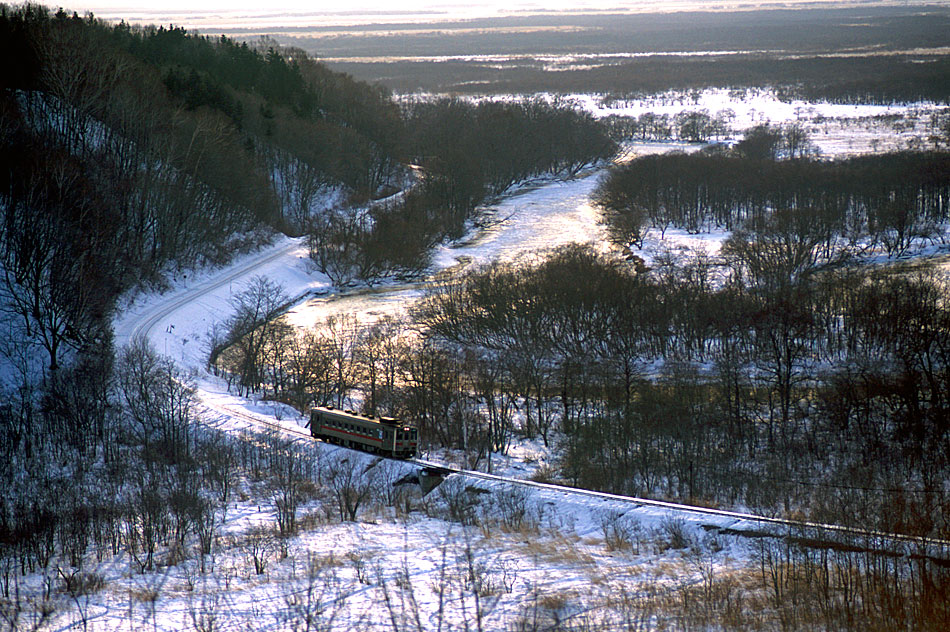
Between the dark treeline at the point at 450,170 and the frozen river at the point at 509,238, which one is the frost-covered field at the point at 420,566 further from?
the dark treeline at the point at 450,170

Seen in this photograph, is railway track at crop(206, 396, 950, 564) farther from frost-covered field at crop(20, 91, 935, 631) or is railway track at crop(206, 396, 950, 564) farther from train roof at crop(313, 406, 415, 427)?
train roof at crop(313, 406, 415, 427)

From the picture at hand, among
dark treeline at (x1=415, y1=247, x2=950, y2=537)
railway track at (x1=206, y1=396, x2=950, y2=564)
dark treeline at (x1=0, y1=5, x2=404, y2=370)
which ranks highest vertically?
dark treeline at (x1=0, y1=5, x2=404, y2=370)

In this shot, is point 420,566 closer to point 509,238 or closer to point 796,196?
point 509,238

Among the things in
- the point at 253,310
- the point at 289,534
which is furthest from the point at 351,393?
the point at 289,534

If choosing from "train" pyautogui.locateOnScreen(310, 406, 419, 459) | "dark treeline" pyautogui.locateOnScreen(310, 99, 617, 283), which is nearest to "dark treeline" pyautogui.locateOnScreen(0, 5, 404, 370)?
"dark treeline" pyautogui.locateOnScreen(310, 99, 617, 283)

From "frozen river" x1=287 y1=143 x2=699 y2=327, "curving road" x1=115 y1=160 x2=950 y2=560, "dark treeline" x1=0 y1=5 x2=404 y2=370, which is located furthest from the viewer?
"frozen river" x1=287 y1=143 x2=699 y2=327

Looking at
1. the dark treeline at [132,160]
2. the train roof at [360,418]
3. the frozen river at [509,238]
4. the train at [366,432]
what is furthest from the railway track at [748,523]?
the frozen river at [509,238]
